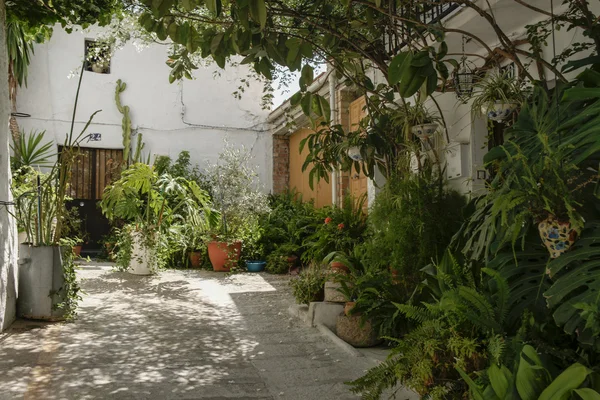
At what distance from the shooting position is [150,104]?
11.9m

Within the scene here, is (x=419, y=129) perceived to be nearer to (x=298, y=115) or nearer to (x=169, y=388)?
(x=169, y=388)

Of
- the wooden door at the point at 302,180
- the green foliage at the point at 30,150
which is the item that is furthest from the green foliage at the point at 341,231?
the green foliage at the point at 30,150

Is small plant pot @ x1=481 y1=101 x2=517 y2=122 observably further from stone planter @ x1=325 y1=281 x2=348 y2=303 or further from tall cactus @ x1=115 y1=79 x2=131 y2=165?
tall cactus @ x1=115 y1=79 x2=131 y2=165

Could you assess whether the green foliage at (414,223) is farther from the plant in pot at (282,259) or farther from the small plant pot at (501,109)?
the plant in pot at (282,259)

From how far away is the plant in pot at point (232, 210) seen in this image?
9531mm

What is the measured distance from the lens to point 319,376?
3998 mm

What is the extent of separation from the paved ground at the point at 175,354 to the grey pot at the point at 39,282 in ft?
0.49

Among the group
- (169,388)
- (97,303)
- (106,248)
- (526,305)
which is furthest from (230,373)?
(106,248)

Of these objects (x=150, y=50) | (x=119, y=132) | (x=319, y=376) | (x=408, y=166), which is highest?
(x=150, y=50)

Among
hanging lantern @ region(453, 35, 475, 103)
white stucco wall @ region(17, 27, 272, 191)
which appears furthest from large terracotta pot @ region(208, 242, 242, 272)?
hanging lantern @ region(453, 35, 475, 103)

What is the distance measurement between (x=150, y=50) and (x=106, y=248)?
4.26 m

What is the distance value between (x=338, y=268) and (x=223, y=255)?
13.7ft

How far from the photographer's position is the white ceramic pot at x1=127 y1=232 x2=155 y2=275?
8.45 metres

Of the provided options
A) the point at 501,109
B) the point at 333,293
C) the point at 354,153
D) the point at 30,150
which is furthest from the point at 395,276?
the point at 30,150
